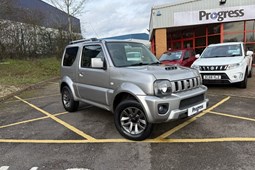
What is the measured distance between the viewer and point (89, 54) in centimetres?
539

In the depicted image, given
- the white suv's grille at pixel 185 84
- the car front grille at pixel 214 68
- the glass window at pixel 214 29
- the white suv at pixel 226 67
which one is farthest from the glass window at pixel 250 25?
the white suv's grille at pixel 185 84

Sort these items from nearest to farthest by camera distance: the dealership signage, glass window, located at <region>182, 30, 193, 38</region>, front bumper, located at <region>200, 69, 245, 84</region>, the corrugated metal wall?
front bumper, located at <region>200, 69, 245, 84</region> → the dealership signage → the corrugated metal wall → glass window, located at <region>182, 30, 193, 38</region>

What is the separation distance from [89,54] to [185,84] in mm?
2413

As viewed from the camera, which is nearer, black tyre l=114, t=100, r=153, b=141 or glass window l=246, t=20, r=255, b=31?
black tyre l=114, t=100, r=153, b=141

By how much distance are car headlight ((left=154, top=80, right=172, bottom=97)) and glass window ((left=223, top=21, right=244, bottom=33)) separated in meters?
14.8

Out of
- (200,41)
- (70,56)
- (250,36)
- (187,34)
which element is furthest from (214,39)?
(70,56)

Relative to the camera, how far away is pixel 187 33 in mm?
19141

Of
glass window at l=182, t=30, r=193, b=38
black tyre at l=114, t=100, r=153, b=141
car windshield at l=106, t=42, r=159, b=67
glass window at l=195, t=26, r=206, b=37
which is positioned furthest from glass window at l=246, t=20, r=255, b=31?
black tyre at l=114, t=100, r=153, b=141

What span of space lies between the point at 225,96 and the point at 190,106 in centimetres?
397

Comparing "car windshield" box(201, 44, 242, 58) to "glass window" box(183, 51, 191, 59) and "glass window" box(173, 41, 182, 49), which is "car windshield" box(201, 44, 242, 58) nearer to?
"glass window" box(183, 51, 191, 59)

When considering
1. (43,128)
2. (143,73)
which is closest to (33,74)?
(43,128)

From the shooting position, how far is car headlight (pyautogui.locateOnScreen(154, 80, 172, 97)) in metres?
3.82

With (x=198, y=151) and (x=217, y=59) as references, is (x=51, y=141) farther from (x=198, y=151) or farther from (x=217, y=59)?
(x=217, y=59)

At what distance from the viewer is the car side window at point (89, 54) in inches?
196
